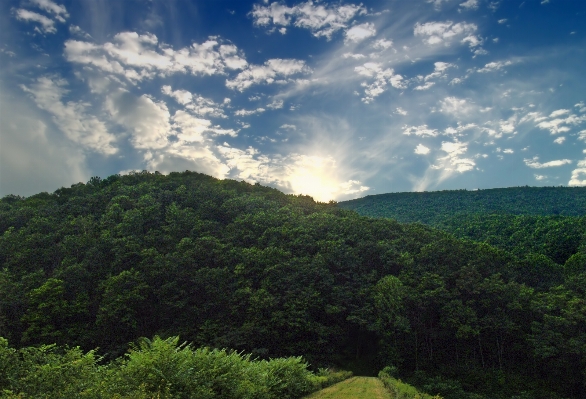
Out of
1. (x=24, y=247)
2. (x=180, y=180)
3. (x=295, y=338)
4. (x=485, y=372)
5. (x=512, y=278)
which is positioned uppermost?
(x=180, y=180)

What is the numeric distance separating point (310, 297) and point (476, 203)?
2782 inches

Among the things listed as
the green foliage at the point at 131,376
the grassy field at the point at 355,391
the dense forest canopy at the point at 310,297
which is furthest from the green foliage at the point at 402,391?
the green foliage at the point at 131,376

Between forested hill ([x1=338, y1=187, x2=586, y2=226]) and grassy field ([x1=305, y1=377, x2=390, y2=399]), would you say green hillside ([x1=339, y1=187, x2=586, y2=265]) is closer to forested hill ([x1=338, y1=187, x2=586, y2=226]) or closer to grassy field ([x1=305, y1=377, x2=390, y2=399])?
forested hill ([x1=338, y1=187, x2=586, y2=226])

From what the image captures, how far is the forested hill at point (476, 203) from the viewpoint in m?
79.4

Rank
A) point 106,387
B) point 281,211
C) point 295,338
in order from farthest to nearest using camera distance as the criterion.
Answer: point 281,211 → point 295,338 → point 106,387

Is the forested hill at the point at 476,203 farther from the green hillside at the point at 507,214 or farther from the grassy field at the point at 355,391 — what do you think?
the grassy field at the point at 355,391

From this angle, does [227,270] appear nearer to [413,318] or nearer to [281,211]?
[281,211]

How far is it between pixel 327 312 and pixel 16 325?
22.1 meters

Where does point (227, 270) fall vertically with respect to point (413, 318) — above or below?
above

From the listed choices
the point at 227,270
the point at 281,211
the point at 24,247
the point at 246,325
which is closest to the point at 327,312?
the point at 246,325

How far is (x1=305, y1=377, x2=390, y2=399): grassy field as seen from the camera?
1825 cm

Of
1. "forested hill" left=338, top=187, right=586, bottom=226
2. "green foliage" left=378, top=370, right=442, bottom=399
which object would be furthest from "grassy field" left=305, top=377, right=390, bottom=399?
"forested hill" left=338, top=187, right=586, bottom=226

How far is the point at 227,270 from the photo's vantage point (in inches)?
1258

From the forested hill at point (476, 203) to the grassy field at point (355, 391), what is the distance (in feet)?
187
